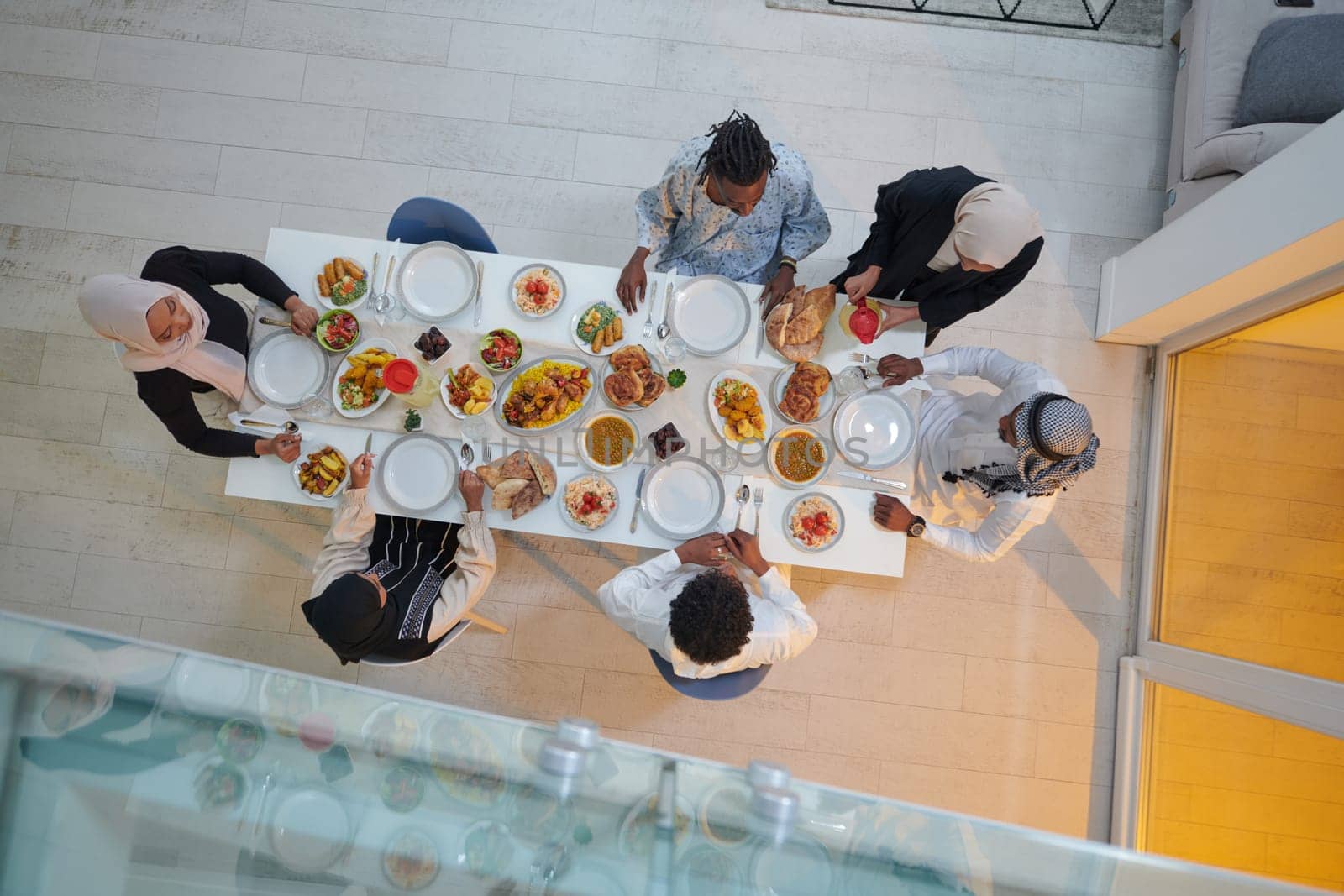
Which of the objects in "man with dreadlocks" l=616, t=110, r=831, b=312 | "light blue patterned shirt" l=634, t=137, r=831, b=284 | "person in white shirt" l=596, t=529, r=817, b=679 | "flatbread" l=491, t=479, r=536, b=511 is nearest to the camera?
"person in white shirt" l=596, t=529, r=817, b=679

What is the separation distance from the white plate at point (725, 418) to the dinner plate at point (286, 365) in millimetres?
1444

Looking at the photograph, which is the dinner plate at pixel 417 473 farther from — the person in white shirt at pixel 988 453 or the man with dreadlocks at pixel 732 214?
the person in white shirt at pixel 988 453

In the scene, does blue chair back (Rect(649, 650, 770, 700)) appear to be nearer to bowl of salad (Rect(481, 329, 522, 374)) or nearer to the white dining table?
→ the white dining table

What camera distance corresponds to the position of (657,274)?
2.78m

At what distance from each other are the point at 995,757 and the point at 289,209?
178 inches

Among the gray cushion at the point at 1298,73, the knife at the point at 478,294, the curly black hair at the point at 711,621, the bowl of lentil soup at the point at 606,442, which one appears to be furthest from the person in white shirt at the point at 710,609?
the gray cushion at the point at 1298,73

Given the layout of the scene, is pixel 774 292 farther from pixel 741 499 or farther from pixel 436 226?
pixel 436 226

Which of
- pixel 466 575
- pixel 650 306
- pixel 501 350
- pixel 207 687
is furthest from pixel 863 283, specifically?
pixel 207 687

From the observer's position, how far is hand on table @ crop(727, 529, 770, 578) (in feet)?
8.35

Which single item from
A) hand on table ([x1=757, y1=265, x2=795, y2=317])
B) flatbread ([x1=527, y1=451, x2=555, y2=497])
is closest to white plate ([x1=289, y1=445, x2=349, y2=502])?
flatbread ([x1=527, y1=451, x2=555, y2=497])

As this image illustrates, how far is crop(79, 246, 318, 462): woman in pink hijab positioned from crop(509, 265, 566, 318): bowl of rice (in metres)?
0.77

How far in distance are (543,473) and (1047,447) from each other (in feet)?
5.41

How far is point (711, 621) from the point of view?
224cm

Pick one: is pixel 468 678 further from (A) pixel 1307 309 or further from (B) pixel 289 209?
(A) pixel 1307 309
